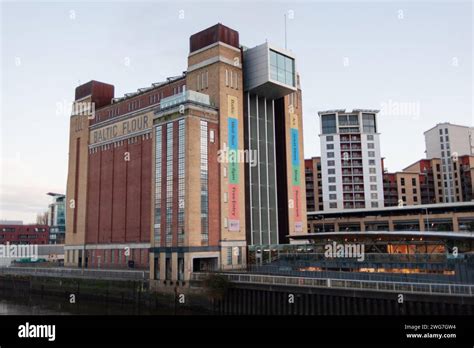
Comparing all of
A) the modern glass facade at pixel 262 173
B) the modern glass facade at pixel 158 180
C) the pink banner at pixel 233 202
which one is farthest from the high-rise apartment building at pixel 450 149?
the modern glass facade at pixel 158 180

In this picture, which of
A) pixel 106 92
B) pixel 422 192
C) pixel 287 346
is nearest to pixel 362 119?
pixel 422 192

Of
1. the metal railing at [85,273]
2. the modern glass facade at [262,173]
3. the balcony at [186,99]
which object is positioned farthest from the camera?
the modern glass facade at [262,173]

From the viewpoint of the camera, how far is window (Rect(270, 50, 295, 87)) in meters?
73.8

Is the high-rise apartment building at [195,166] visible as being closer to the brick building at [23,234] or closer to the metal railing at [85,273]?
the metal railing at [85,273]

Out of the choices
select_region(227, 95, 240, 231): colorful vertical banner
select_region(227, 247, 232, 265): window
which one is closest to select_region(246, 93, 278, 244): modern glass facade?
select_region(227, 95, 240, 231): colorful vertical banner

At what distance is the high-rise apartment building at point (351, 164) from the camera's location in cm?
13275

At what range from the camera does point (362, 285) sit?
1656 inches

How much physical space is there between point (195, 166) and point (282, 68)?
23871 mm

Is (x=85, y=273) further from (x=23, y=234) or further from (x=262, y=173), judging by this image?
(x=23, y=234)

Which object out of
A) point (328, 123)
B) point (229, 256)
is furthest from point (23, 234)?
point (229, 256)

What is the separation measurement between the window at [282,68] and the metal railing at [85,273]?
36.0 metres

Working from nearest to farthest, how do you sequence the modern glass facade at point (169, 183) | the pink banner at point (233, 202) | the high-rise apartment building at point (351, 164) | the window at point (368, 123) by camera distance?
the modern glass facade at point (169, 183)
the pink banner at point (233, 202)
the high-rise apartment building at point (351, 164)
the window at point (368, 123)

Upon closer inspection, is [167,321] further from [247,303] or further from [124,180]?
[124,180]

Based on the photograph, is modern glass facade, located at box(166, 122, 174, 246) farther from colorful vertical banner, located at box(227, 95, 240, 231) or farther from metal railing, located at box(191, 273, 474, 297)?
metal railing, located at box(191, 273, 474, 297)
